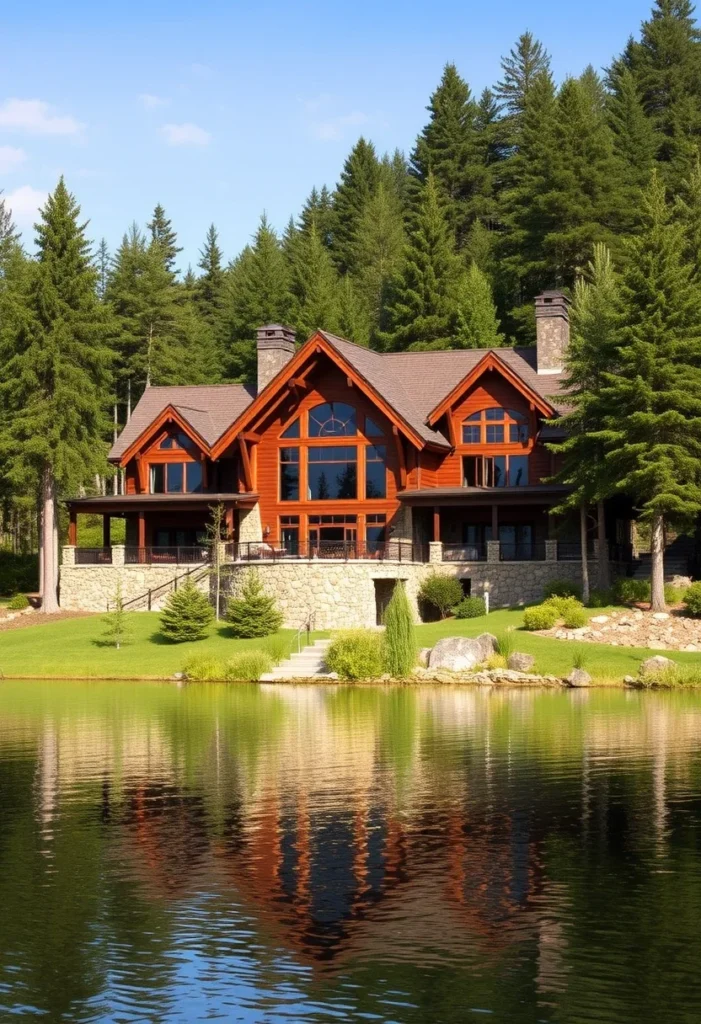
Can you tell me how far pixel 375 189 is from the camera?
325 ft

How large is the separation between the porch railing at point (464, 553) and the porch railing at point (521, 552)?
27.9 inches

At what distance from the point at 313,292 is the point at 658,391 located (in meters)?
34.2

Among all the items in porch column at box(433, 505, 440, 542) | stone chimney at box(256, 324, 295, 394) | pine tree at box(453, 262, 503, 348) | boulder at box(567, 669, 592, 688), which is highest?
pine tree at box(453, 262, 503, 348)

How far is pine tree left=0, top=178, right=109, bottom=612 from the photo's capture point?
167ft

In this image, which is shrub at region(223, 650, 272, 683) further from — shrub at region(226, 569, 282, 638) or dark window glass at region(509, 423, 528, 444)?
dark window glass at region(509, 423, 528, 444)

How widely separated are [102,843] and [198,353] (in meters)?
60.5

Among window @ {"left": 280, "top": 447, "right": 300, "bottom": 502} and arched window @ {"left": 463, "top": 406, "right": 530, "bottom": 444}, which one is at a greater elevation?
arched window @ {"left": 463, "top": 406, "right": 530, "bottom": 444}

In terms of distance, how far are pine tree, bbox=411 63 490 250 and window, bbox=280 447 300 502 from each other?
39481 mm

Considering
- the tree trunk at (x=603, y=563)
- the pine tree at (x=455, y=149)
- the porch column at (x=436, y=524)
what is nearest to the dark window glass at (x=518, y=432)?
the porch column at (x=436, y=524)

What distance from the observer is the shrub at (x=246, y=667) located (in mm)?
38062

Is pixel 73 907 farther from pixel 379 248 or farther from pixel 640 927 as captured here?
pixel 379 248

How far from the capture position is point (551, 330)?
5269 centimetres

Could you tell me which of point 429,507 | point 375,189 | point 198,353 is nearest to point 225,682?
point 429,507

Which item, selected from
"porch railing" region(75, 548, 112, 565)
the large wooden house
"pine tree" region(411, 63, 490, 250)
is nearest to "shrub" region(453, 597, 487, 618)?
the large wooden house
